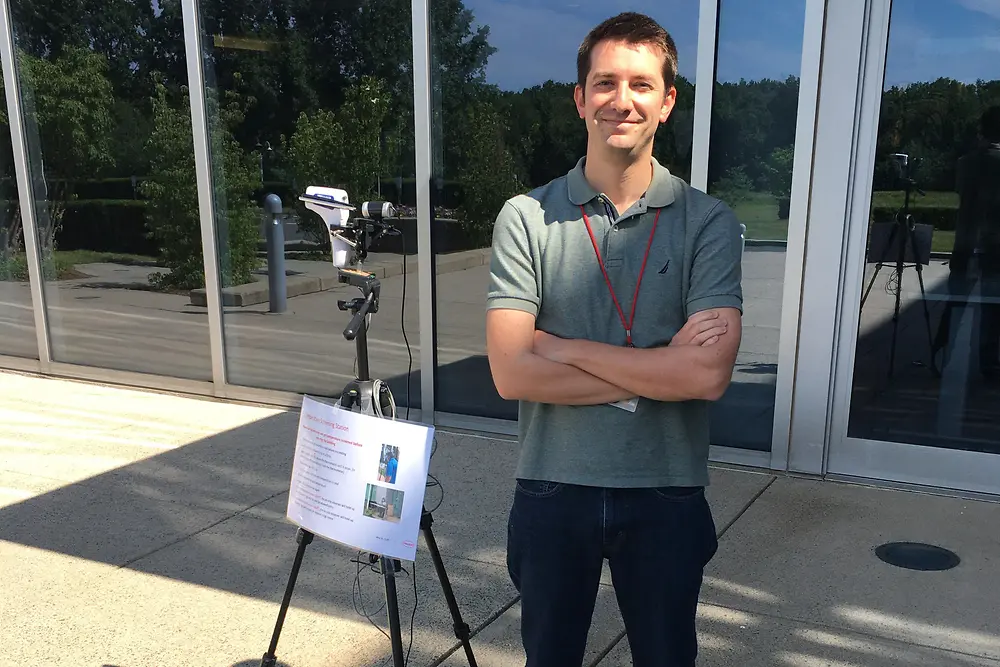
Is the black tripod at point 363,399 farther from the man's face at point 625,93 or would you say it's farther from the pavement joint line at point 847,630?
the pavement joint line at point 847,630

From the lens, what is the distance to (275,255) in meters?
6.00

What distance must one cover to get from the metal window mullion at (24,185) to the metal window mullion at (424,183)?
133 inches

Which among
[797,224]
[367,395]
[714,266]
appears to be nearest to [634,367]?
[714,266]

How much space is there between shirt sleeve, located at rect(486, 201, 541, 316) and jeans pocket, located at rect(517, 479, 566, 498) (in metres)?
0.37

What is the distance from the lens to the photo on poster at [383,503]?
2234mm

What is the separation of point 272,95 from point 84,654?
3.91 m

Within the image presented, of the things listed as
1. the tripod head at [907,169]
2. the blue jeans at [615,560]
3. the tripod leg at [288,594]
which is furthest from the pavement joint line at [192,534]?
the tripod head at [907,169]

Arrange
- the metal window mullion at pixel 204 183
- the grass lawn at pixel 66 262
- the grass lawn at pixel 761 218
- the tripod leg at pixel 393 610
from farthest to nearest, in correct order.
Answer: the grass lawn at pixel 66 262, the metal window mullion at pixel 204 183, the grass lawn at pixel 761 218, the tripod leg at pixel 393 610

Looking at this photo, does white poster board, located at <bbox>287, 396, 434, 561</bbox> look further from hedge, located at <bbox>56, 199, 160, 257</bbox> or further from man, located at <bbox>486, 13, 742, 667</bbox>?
hedge, located at <bbox>56, 199, 160, 257</bbox>

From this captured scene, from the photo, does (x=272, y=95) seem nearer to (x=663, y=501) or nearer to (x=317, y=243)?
(x=317, y=243)

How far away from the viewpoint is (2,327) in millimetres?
7133

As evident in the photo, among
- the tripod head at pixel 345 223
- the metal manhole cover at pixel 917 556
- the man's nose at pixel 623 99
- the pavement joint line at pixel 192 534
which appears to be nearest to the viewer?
the man's nose at pixel 623 99

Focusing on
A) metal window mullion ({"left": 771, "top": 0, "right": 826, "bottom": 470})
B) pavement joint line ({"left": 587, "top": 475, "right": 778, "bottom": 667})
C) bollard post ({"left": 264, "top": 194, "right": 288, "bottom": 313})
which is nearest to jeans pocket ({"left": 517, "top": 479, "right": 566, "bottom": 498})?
pavement joint line ({"left": 587, "top": 475, "right": 778, "bottom": 667})

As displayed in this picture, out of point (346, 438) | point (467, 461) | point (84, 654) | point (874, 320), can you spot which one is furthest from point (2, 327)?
point (874, 320)
